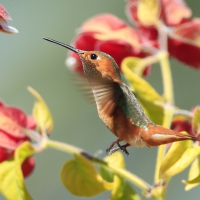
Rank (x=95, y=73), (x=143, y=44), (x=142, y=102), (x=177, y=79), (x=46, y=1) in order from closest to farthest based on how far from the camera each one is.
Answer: (x=95, y=73) < (x=142, y=102) < (x=143, y=44) < (x=177, y=79) < (x=46, y=1)

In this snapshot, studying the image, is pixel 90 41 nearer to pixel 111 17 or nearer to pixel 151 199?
pixel 111 17

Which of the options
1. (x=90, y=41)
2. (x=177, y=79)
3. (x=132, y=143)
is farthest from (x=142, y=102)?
(x=177, y=79)

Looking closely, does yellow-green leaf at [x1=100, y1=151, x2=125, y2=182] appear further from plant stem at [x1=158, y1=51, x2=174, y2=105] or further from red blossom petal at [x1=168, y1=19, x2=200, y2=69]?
red blossom petal at [x1=168, y1=19, x2=200, y2=69]

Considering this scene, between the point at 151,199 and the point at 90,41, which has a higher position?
the point at 90,41

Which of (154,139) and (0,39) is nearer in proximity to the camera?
(154,139)

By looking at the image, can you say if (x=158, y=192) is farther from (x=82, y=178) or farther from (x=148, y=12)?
(x=148, y=12)

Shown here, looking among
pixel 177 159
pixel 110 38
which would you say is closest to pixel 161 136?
pixel 177 159

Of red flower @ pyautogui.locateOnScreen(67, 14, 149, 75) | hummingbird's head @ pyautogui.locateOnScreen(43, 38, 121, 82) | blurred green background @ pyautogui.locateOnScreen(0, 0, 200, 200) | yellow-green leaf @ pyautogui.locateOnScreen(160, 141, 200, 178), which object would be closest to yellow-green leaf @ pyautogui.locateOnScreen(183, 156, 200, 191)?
yellow-green leaf @ pyautogui.locateOnScreen(160, 141, 200, 178)
